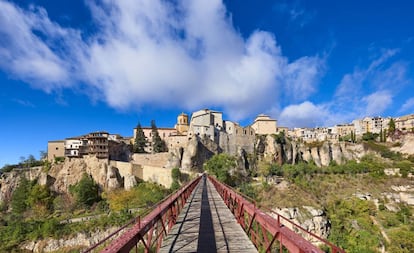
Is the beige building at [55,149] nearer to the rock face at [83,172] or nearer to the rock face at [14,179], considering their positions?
the rock face at [14,179]

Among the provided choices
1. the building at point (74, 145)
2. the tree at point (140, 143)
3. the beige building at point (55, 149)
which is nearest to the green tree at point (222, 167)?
the tree at point (140, 143)

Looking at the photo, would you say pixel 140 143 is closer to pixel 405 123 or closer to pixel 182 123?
pixel 182 123

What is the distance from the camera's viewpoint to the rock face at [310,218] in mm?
26936

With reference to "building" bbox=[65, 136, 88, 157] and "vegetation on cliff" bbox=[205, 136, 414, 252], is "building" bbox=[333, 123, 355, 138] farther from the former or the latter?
"building" bbox=[65, 136, 88, 157]

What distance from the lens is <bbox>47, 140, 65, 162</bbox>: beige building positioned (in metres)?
48.2

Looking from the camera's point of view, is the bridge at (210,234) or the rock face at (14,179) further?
the rock face at (14,179)

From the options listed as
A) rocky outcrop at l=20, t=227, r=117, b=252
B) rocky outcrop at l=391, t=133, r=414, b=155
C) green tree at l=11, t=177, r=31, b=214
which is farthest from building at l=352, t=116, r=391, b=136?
green tree at l=11, t=177, r=31, b=214

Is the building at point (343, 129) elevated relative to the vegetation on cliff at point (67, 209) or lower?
elevated

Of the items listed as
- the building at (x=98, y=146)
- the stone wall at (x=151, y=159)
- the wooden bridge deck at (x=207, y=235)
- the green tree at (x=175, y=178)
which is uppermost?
the building at (x=98, y=146)

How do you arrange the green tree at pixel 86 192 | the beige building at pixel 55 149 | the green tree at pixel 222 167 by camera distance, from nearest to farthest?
the green tree at pixel 222 167 → the green tree at pixel 86 192 → the beige building at pixel 55 149

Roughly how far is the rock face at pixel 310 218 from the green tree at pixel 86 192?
26601 mm

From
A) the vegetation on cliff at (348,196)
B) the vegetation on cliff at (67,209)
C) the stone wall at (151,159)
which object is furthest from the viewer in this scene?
the stone wall at (151,159)

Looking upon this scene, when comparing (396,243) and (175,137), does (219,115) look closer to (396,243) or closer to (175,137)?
(175,137)

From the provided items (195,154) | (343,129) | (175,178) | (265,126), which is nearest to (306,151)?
(265,126)
